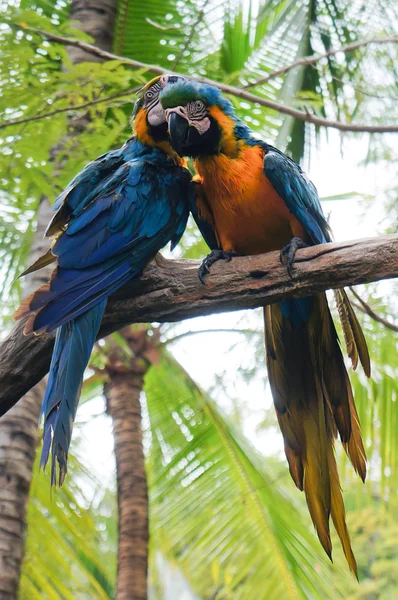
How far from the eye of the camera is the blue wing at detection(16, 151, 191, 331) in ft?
5.64

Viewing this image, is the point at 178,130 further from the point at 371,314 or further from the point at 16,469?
the point at 16,469

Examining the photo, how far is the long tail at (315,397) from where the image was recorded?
1.84 meters

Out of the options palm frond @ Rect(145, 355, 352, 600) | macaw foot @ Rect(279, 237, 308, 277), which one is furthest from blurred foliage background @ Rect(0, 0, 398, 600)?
macaw foot @ Rect(279, 237, 308, 277)

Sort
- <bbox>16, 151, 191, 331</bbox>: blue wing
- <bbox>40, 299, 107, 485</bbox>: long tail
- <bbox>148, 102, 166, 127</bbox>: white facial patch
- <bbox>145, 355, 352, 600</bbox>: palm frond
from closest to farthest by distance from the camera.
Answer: <bbox>40, 299, 107, 485</bbox>: long tail < <bbox>16, 151, 191, 331</bbox>: blue wing < <bbox>148, 102, 166, 127</bbox>: white facial patch < <bbox>145, 355, 352, 600</bbox>: palm frond

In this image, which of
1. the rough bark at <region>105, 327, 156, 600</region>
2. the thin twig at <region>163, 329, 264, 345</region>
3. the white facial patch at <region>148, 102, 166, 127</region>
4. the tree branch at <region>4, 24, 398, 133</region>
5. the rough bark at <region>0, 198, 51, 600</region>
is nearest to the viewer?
the white facial patch at <region>148, 102, 166, 127</region>

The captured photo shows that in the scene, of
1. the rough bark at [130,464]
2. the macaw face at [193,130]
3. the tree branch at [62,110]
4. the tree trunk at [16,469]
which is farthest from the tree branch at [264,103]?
the rough bark at [130,464]

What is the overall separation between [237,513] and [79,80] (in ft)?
6.98

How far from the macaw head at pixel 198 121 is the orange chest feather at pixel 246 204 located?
39 mm

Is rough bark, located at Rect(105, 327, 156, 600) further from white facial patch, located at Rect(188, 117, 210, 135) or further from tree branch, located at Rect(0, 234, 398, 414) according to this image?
white facial patch, located at Rect(188, 117, 210, 135)

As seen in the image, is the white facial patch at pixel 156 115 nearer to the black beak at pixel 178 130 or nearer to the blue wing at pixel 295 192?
the black beak at pixel 178 130

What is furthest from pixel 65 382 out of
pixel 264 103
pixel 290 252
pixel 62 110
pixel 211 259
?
pixel 264 103

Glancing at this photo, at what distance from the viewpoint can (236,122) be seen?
2.03 m

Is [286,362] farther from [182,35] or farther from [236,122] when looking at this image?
[182,35]

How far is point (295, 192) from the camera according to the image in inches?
73.9
